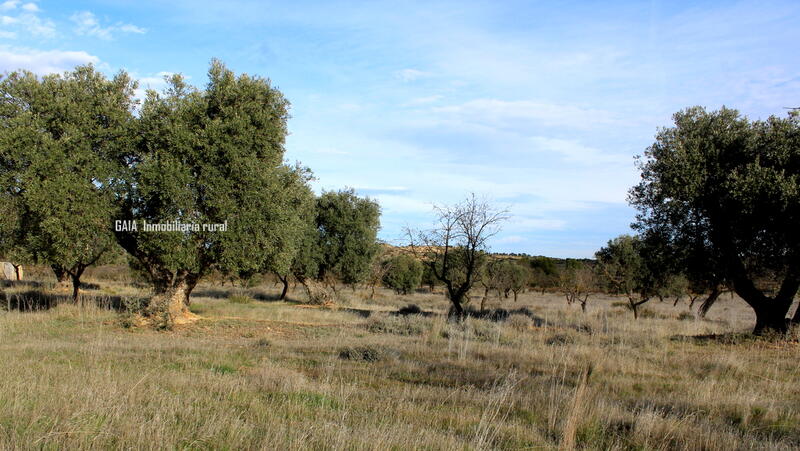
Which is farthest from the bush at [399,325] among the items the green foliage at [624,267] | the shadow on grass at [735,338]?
the green foliage at [624,267]

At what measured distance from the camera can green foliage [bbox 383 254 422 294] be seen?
5366 cm

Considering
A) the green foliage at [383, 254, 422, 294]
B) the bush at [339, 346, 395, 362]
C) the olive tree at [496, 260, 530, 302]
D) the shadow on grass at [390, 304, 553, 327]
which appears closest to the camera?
the bush at [339, 346, 395, 362]

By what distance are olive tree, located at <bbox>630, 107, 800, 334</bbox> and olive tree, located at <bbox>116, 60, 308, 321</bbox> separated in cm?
1265

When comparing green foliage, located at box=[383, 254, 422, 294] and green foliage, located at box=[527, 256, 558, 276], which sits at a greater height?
green foliage, located at box=[527, 256, 558, 276]

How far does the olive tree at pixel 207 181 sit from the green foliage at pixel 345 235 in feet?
50.1

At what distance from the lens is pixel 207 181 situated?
15.5 meters

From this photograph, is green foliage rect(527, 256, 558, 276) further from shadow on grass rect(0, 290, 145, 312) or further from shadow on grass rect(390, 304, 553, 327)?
shadow on grass rect(0, 290, 145, 312)

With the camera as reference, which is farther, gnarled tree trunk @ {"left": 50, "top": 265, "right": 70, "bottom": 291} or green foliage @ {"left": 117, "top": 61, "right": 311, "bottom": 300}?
gnarled tree trunk @ {"left": 50, "top": 265, "right": 70, "bottom": 291}

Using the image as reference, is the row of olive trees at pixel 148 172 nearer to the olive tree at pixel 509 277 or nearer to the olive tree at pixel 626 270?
the olive tree at pixel 626 270

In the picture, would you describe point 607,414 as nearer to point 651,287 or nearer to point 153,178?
point 153,178

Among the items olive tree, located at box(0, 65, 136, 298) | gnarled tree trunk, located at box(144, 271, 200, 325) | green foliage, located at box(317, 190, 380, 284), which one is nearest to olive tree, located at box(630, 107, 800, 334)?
gnarled tree trunk, located at box(144, 271, 200, 325)

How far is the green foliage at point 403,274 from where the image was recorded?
176ft

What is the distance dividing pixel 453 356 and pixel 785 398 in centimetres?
604

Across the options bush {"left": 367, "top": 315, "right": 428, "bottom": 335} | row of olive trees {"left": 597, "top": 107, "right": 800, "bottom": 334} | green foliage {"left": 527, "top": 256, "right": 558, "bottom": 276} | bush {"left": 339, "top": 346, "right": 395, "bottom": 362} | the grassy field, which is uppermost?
row of olive trees {"left": 597, "top": 107, "right": 800, "bottom": 334}
